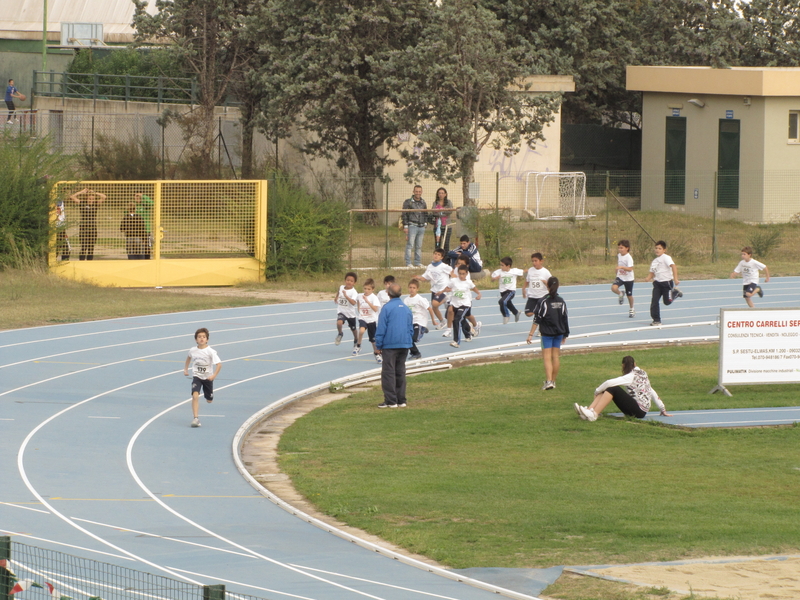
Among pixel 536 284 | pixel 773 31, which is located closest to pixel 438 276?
pixel 536 284

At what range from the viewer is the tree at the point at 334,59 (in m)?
33.8

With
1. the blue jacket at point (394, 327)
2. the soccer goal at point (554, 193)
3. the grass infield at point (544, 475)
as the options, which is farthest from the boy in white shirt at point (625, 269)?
the soccer goal at point (554, 193)

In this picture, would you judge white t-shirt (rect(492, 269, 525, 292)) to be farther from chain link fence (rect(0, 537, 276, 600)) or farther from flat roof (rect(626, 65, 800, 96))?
flat roof (rect(626, 65, 800, 96))

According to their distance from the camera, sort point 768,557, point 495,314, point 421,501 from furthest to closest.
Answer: point 495,314 < point 421,501 < point 768,557

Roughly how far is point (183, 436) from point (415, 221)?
1512 centimetres

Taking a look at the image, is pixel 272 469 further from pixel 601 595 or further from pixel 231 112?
pixel 231 112

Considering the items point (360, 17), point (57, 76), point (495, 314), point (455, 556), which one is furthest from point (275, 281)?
point (57, 76)

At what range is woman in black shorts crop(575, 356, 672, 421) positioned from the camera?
49.4 feet

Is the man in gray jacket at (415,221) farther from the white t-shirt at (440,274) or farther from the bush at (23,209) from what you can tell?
the bush at (23,209)

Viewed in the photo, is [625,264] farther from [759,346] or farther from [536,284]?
[759,346]

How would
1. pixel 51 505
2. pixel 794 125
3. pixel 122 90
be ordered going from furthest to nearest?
pixel 122 90 < pixel 794 125 < pixel 51 505

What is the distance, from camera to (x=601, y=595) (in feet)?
27.5

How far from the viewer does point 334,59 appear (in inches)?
1326

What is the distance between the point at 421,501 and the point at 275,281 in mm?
17621
